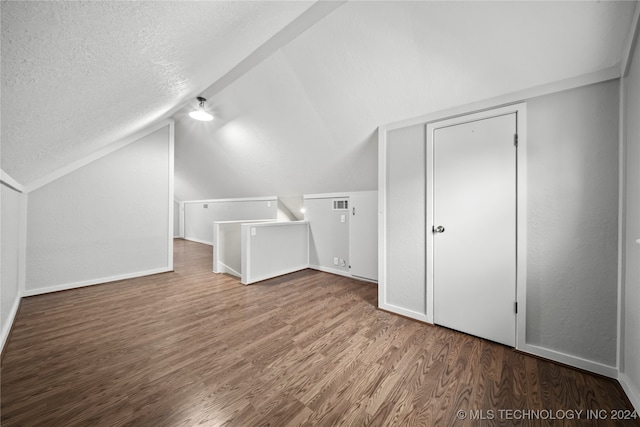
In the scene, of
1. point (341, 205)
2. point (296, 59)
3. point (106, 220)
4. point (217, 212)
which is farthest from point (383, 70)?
point (217, 212)

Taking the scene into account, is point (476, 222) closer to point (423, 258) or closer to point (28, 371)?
point (423, 258)

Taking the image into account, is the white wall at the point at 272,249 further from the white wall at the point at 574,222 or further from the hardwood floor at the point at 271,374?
the white wall at the point at 574,222

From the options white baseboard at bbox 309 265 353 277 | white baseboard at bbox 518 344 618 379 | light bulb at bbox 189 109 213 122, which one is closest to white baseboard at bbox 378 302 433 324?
white baseboard at bbox 518 344 618 379

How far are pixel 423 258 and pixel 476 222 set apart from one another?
1.97ft

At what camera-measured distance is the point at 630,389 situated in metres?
1.38

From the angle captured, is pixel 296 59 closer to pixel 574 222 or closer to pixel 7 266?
pixel 574 222

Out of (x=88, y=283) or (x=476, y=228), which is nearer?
(x=476, y=228)

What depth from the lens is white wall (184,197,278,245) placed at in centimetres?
537

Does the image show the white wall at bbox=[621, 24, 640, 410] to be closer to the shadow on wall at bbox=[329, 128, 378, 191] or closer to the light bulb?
the shadow on wall at bbox=[329, 128, 378, 191]

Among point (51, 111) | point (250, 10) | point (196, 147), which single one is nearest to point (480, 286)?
point (250, 10)

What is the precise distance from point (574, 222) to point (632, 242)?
296mm

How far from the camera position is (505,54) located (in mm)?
1681

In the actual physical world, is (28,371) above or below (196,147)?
below

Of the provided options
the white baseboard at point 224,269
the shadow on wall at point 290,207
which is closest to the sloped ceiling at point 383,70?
the shadow on wall at point 290,207
